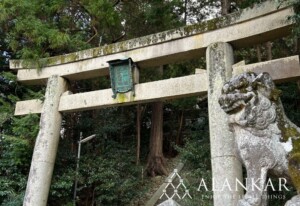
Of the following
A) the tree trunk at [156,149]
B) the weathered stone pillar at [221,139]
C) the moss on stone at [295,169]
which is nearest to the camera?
the moss on stone at [295,169]

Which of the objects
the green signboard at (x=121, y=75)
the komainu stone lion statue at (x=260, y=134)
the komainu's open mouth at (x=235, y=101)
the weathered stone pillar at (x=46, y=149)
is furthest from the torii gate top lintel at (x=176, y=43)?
the komainu's open mouth at (x=235, y=101)

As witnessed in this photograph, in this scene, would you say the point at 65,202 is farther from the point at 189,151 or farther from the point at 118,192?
the point at 189,151

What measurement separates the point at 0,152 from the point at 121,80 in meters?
3.50

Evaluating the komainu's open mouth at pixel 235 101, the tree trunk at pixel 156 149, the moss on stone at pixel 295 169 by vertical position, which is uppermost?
the tree trunk at pixel 156 149

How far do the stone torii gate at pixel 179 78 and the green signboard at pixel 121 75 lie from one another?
124mm

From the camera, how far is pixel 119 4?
10.0 meters

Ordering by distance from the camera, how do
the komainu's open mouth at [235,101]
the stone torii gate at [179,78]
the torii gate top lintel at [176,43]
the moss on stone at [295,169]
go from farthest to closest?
the torii gate top lintel at [176,43]
the stone torii gate at [179,78]
the komainu's open mouth at [235,101]
the moss on stone at [295,169]

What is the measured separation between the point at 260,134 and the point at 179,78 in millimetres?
2894

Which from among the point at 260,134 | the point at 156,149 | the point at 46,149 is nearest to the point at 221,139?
the point at 260,134

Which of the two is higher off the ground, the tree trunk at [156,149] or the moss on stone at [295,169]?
the tree trunk at [156,149]

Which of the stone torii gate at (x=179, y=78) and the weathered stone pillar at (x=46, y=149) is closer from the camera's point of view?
the stone torii gate at (x=179, y=78)

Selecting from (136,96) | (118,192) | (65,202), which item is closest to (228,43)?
(136,96)

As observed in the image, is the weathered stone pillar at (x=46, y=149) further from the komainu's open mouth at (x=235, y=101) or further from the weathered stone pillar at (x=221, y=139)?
the komainu's open mouth at (x=235, y=101)

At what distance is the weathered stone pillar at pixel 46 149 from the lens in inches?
262
